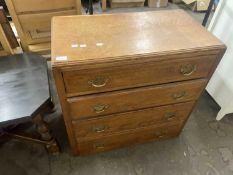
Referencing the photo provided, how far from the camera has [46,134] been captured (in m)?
1.12

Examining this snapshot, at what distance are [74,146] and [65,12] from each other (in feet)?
3.40

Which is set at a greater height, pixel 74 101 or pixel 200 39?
pixel 200 39

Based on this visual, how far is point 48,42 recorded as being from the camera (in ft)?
5.47

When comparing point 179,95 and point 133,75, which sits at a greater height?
point 133,75

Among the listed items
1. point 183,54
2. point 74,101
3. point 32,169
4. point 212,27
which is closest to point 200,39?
point 183,54

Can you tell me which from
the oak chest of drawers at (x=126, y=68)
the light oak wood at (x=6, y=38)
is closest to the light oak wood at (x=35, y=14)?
the light oak wood at (x=6, y=38)

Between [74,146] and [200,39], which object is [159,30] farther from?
[74,146]

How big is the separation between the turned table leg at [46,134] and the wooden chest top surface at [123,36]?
43 cm

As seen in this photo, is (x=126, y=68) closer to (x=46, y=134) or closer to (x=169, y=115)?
(x=169, y=115)

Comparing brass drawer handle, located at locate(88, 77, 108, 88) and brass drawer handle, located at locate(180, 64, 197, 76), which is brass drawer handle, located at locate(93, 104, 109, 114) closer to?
brass drawer handle, located at locate(88, 77, 108, 88)

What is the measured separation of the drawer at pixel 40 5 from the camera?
134 cm

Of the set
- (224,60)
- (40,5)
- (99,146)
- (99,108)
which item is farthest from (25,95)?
(224,60)

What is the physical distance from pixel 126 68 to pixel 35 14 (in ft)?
3.39

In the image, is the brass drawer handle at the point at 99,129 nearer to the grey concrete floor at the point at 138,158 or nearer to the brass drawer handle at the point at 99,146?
the brass drawer handle at the point at 99,146
